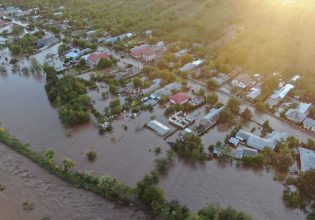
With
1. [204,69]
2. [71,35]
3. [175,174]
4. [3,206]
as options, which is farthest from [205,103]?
[71,35]

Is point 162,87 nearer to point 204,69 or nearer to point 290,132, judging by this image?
point 204,69

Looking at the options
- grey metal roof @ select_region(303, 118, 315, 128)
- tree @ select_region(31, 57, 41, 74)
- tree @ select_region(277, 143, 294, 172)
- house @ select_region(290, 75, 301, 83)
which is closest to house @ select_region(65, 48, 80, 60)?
tree @ select_region(31, 57, 41, 74)

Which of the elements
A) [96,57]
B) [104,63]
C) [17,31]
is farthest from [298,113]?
[17,31]

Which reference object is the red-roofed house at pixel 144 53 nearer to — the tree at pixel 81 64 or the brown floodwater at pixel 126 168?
the tree at pixel 81 64

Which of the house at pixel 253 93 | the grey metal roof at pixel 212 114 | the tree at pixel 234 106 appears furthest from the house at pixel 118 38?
the tree at pixel 234 106

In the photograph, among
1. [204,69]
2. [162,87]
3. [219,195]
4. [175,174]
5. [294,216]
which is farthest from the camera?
[204,69]

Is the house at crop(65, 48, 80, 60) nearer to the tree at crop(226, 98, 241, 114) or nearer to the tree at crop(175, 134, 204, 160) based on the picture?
the tree at crop(226, 98, 241, 114)
